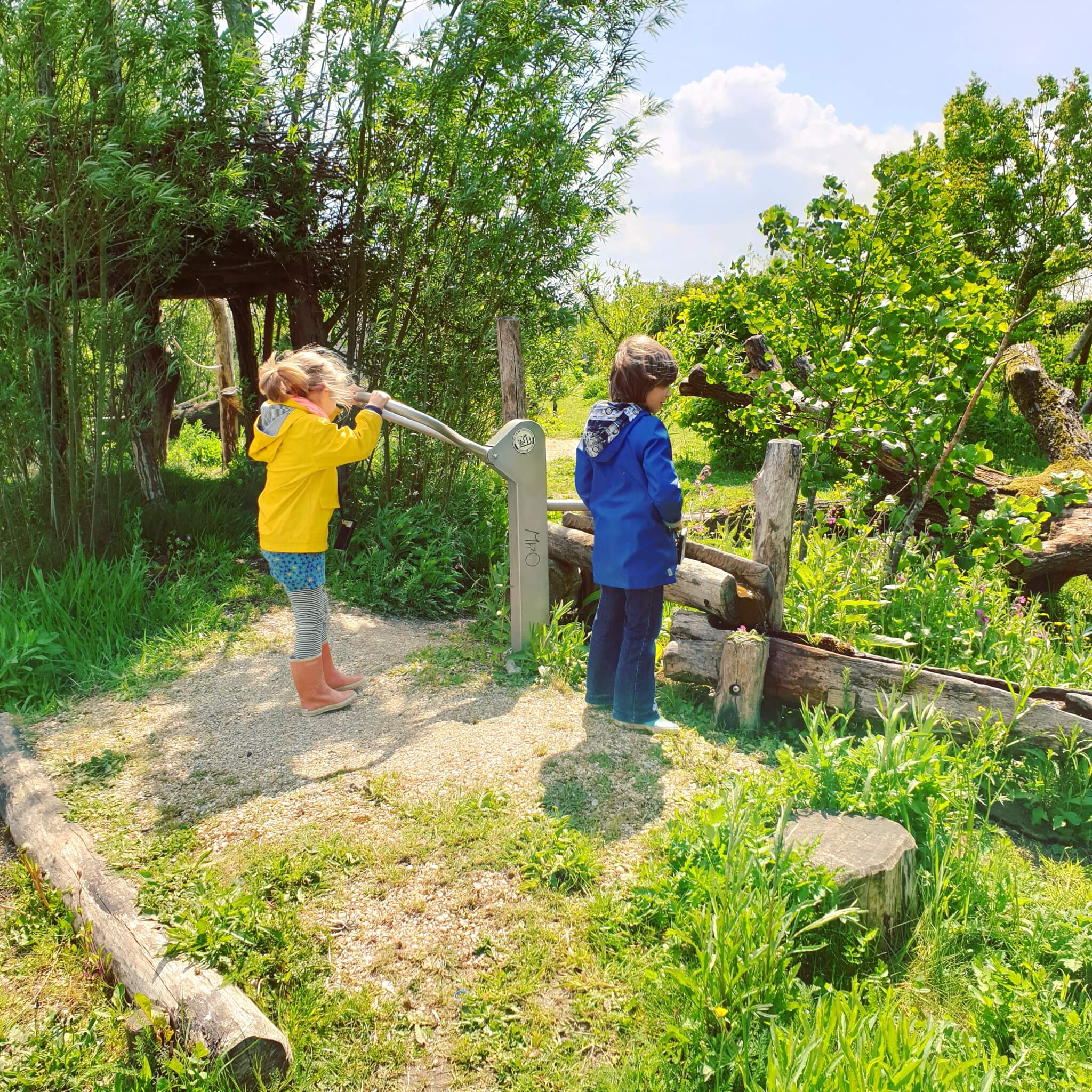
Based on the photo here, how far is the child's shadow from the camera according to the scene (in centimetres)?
323

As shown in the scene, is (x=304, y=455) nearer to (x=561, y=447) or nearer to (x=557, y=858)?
(x=557, y=858)

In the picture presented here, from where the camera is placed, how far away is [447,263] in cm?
625

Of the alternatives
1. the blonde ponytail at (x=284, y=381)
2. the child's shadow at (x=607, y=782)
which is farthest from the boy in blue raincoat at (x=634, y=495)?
the blonde ponytail at (x=284, y=381)

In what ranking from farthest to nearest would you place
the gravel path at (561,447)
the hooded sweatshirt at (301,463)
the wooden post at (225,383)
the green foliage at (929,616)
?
1. the gravel path at (561,447)
2. the wooden post at (225,383)
3. the green foliage at (929,616)
4. the hooded sweatshirt at (301,463)

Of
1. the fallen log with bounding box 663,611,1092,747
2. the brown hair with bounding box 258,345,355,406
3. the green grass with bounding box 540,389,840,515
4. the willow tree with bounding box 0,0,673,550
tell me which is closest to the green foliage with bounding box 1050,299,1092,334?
the green grass with bounding box 540,389,840,515

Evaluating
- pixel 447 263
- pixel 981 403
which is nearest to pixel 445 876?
pixel 981 403

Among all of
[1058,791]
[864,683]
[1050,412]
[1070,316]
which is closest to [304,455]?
[864,683]

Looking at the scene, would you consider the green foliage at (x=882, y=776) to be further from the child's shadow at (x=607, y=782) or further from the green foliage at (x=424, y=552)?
the green foliage at (x=424, y=552)

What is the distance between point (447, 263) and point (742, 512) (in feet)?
9.59

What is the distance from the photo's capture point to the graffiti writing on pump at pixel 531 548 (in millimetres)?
4684

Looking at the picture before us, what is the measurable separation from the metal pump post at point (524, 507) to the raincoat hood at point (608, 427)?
2.67 ft

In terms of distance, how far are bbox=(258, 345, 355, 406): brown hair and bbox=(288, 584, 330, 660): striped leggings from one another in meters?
0.90

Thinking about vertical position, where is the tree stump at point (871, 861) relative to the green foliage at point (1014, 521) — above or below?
below

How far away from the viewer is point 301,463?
3.69m
